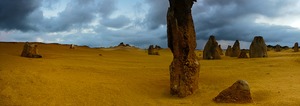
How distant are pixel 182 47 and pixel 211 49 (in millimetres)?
18236

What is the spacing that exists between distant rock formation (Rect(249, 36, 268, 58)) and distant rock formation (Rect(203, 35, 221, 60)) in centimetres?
293

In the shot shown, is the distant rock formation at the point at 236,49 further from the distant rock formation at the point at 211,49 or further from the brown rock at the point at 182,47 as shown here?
the brown rock at the point at 182,47

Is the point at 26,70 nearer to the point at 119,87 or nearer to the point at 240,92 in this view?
the point at 119,87

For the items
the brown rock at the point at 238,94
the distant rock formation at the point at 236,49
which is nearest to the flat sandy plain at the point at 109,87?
the brown rock at the point at 238,94

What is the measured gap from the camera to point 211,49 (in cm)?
3084

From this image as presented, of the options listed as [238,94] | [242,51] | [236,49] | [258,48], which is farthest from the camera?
[236,49]

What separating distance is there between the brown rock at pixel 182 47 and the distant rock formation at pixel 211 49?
1761 centimetres

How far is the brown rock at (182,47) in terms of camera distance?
12.9 meters

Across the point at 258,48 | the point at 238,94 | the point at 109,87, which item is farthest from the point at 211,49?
the point at 238,94

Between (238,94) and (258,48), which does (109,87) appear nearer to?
(238,94)

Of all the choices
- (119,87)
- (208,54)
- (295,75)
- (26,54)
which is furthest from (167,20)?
(208,54)

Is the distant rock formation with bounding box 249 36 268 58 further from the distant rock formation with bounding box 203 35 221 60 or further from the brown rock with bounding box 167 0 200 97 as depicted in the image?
the brown rock with bounding box 167 0 200 97

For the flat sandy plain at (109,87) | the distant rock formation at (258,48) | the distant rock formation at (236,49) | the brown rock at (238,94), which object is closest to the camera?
the brown rock at (238,94)

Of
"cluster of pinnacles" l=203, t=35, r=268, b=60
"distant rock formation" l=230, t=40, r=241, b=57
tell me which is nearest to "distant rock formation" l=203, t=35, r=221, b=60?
"cluster of pinnacles" l=203, t=35, r=268, b=60
